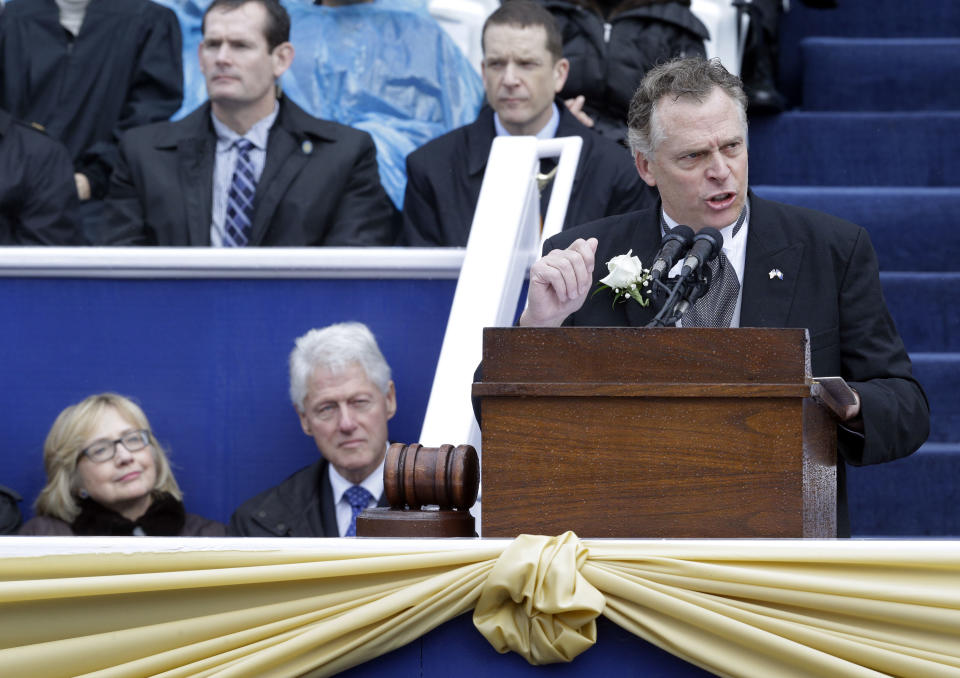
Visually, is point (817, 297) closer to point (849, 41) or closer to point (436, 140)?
point (436, 140)

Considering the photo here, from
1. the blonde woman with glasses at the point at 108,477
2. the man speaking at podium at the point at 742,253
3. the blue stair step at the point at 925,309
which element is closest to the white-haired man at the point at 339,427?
the blonde woman with glasses at the point at 108,477

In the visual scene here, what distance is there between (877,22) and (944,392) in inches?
85.9

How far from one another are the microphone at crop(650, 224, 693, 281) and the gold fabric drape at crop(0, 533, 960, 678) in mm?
392

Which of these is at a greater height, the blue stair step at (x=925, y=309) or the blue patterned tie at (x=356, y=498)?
the blue stair step at (x=925, y=309)

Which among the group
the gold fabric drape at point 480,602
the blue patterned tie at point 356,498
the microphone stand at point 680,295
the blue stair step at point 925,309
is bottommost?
the gold fabric drape at point 480,602

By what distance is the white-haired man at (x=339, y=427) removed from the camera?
3473mm

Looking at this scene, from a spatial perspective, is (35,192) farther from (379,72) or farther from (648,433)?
(648,433)

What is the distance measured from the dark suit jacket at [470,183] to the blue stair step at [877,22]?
5.24 feet

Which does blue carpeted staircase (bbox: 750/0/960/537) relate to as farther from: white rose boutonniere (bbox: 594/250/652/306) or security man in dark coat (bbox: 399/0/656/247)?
white rose boutonniere (bbox: 594/250/652/306)

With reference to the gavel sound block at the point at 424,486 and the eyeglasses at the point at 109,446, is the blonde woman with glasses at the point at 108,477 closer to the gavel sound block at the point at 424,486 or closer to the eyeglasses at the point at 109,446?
the eyeglasses at the point at 109,446

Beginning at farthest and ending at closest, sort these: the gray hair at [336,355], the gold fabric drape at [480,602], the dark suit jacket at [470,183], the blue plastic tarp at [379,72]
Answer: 1. the blue plastic tarp at [379,72]
2. the dark suit jacket at [470,183]
3. the gray hair at [336,355]
4. the gold fabric drape at [480,602]

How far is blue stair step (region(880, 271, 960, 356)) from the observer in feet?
13.7

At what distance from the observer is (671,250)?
2010 mm

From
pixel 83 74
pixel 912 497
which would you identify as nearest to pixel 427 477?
pixel 912 497
